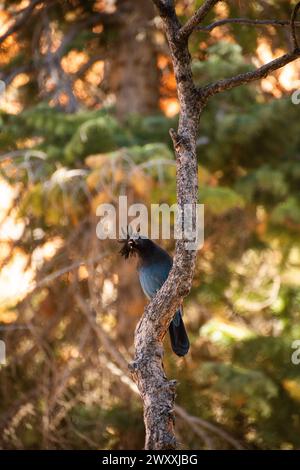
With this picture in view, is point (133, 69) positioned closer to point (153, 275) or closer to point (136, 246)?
point (153, 275)

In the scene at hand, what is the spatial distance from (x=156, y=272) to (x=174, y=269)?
175 centimetres

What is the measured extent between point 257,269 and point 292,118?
2.18m

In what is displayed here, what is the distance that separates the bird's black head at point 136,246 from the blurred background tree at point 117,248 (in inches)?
42.2

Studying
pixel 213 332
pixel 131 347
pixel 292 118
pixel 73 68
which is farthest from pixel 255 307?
pixel 73 68

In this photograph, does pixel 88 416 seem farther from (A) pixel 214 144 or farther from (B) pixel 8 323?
Result: (A) pixel 214 144

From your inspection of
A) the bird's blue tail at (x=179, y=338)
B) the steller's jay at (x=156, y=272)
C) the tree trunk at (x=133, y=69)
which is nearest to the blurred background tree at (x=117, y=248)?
the tree trunk at (x=133, y=69)

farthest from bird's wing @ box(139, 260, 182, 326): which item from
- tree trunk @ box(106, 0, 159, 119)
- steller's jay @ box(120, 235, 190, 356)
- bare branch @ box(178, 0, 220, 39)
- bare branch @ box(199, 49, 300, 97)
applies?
tree trunk @ box(106, 0, 159, 119)

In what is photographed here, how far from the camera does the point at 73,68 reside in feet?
32.8

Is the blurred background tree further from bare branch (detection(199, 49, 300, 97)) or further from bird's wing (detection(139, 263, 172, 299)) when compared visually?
bare branch (detection(199, 49, 300, 97))

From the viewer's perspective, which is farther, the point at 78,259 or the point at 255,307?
the point at 255,307

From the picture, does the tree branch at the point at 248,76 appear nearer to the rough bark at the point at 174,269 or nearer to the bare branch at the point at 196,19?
the rough bark at the point at 174,269

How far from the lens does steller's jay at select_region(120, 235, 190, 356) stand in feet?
17.2

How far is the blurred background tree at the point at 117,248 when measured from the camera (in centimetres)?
714

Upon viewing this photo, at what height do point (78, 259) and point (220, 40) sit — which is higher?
point (220, 40)
